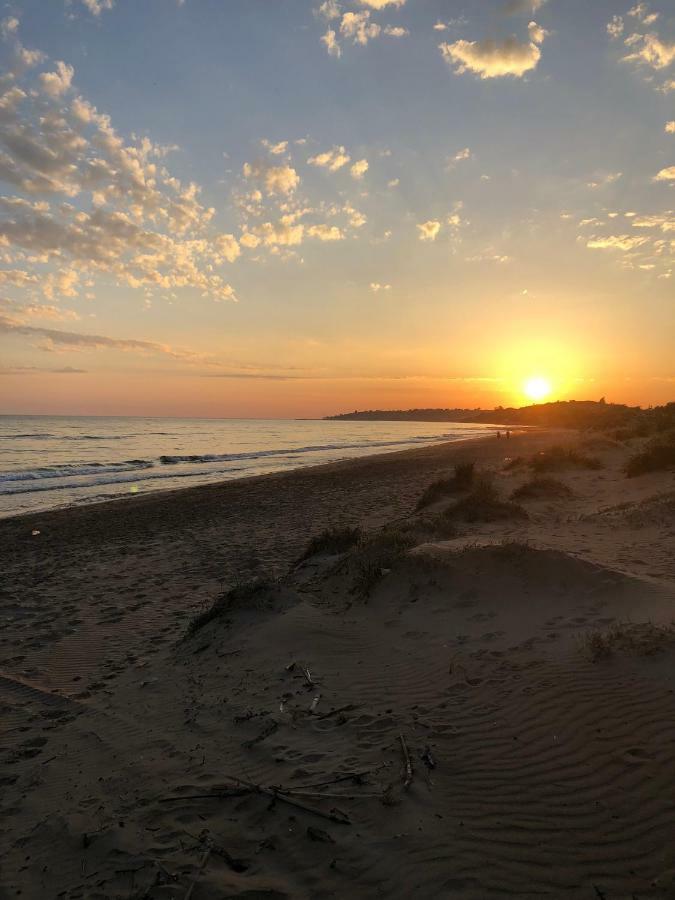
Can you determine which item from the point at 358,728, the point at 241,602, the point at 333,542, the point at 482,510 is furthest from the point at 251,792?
the point at 482,510

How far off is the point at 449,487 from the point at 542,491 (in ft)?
9.31

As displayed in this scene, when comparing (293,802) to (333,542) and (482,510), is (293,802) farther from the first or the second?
(482,510)

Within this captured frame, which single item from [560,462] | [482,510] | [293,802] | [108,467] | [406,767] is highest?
[560,462]

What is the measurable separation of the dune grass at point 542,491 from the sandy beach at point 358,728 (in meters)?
4.92

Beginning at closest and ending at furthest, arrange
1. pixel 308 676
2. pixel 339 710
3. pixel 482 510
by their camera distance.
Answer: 1. pixel 339 710
2. pixel 308 676
3. pixel 482 510

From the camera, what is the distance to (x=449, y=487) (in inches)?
658

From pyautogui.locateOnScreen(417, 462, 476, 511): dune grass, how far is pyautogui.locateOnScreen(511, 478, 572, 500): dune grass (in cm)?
164

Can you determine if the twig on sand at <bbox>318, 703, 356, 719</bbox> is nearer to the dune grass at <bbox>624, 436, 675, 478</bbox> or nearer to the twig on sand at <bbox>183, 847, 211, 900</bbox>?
the twig on sand at <bbox>183, 847, 211, 900</bbox>

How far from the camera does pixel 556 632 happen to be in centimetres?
588

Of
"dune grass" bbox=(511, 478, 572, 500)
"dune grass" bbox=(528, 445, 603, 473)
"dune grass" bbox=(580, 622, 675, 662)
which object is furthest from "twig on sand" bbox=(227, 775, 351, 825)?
"dune grass" bbox=(528, 445, 603, 473)

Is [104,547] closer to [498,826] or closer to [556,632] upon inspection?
[556,632]

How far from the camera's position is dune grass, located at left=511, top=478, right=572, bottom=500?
608 inches

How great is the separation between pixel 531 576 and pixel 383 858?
4.87 meters

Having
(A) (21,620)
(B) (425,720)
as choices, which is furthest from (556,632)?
(A) (21,620)
